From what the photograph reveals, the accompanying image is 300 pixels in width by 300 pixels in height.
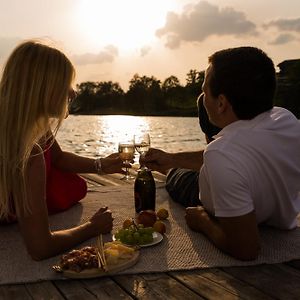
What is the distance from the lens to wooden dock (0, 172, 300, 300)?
2.72 meters

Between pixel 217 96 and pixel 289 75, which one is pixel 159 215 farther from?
pixel 289 75

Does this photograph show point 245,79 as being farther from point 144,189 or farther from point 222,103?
point 144,189

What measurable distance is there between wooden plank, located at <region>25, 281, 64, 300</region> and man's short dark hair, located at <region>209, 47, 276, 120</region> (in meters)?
1.65

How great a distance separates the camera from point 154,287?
283cm

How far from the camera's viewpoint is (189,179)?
16.0ft

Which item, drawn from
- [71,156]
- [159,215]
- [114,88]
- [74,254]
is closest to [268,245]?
[159,215]

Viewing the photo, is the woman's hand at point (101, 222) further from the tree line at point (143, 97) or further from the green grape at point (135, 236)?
the tree line at point (143, 97)

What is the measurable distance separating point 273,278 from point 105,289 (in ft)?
3.41

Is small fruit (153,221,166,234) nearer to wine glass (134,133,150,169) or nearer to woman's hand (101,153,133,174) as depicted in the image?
wine glass (134,133,150,169)

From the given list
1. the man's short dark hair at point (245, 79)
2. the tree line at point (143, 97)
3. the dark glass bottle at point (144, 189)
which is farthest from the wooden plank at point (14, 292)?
the tree line at point (143, 97)

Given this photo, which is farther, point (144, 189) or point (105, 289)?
point (144, 189)

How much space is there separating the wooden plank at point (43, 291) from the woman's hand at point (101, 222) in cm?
83

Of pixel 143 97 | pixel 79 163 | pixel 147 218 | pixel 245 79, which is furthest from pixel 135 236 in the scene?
pixel 143 97

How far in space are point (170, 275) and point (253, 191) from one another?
808mm
